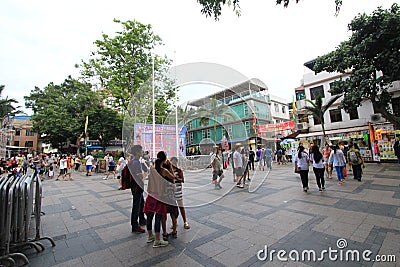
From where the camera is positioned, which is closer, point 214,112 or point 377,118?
point 214,112

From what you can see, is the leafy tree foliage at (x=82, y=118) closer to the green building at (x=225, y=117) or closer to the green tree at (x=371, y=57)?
the green building at (x=225, y=117)

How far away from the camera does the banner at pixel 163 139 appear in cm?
430

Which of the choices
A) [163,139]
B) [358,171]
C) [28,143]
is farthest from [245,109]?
[28,143]

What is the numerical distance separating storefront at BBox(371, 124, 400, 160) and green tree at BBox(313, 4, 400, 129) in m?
1.08

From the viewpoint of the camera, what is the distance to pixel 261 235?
11.2ft

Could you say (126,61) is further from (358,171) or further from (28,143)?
(28,143)

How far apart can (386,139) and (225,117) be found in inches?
642

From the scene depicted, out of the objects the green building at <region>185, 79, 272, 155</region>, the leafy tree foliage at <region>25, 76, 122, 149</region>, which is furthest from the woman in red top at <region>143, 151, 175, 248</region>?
the leafy tree foliage at <region>25, 76, 122, 149</region>

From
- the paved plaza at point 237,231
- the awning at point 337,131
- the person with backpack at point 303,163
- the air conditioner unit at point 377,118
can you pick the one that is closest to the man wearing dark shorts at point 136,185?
the paved plaza at point 237,231

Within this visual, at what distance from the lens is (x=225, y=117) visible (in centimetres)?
442

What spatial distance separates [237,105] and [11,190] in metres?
4.18

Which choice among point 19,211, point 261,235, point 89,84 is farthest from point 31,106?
point 261,235

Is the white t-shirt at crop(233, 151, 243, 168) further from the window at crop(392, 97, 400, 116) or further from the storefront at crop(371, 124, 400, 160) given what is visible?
the window at crop(392, 97, 400, 116)

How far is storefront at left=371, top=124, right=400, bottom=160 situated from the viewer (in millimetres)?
13758
